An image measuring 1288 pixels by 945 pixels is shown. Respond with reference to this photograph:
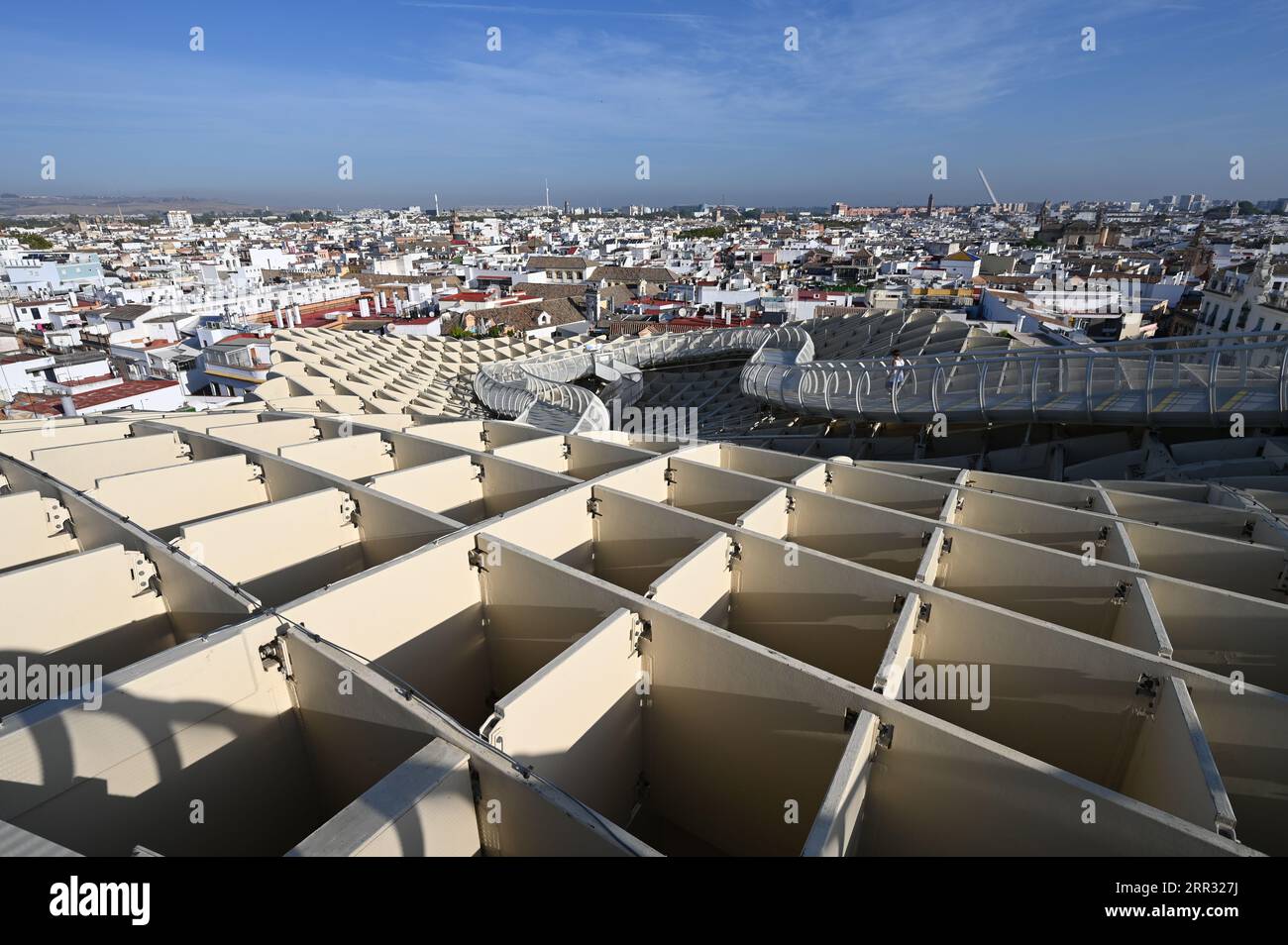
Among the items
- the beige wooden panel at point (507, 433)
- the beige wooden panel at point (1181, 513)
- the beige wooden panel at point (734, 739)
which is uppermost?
the beige wooden panel at point (507, 433)

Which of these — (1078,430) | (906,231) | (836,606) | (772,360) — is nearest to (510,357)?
(772,360)

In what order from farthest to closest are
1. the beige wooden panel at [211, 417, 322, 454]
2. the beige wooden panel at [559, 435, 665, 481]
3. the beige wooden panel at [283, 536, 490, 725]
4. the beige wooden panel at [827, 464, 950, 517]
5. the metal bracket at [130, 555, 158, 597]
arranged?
the beige wooden panel at [211, 417, 322, 454] → the beige wooden panel at [559, 435, 665, 481] → the beige wooden panel at [827, 464, 950, 517] → the metal bracket at [130, 555, 158, 597] → the beige wooden panel at [283, 536, 490, 725]

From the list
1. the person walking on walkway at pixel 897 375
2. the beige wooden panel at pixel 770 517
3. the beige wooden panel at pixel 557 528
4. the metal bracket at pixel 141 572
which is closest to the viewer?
the metal bracket at pixel 141 572

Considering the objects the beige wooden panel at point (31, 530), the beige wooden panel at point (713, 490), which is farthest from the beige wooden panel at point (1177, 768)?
the beige wooden panel at point (31, 530)

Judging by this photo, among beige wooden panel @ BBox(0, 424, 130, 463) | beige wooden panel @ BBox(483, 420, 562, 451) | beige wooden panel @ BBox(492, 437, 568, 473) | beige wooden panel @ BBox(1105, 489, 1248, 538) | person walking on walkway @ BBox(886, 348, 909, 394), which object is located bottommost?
beige wooden panel @ BBox(1105, 489, 1248, 538)

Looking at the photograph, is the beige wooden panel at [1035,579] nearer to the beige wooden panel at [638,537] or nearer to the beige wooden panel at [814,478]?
the beige wooden panel at [814,478]

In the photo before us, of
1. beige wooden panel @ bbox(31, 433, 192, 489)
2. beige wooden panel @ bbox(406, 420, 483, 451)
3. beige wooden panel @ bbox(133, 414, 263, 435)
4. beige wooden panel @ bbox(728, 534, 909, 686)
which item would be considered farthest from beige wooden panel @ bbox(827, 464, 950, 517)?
beige wooden panel @ bbox(133, 414, 263, 435)

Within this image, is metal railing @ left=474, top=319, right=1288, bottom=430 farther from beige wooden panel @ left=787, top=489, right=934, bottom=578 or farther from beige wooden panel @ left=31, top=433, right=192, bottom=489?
beige wooden panel @ left=31, top=433, right=192, bottom=489
